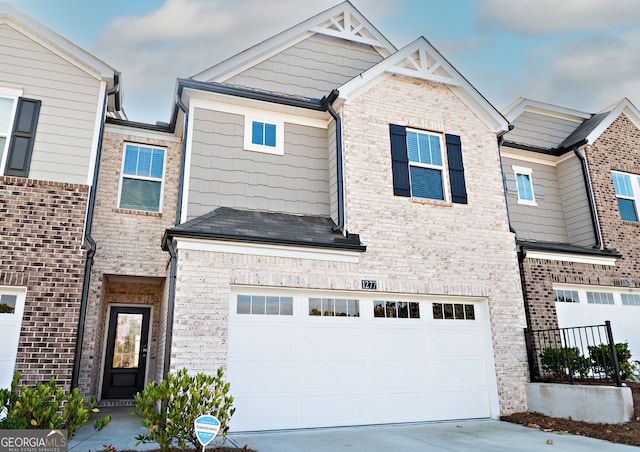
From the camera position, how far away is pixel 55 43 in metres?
8.88

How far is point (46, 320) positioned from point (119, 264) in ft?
7.30

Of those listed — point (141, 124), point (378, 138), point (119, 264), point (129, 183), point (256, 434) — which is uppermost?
point (141, 124)

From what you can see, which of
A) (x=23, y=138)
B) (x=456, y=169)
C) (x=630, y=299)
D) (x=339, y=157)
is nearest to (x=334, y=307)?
(x=339, y=157)

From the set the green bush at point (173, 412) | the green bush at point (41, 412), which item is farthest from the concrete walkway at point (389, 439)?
the green bush at point (41, 412)

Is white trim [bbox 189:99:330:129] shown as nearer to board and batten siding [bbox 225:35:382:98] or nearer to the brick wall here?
board and batten siding [bbox 225:35:382:98]

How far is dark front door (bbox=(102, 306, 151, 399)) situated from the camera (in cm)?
1070

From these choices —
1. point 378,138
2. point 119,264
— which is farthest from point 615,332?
point 119,264

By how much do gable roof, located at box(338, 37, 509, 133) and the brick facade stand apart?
11.2 feet

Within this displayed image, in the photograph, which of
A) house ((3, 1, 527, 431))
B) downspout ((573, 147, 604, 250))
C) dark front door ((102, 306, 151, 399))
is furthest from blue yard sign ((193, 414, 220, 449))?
downspout ((573, 147, 604, 250))

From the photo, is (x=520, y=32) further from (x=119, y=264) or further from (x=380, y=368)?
(x=119, y=264)

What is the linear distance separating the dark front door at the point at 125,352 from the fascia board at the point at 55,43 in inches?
213

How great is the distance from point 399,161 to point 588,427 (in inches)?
231

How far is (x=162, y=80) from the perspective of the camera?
18891mm

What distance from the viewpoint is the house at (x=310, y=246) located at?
7.80 m
